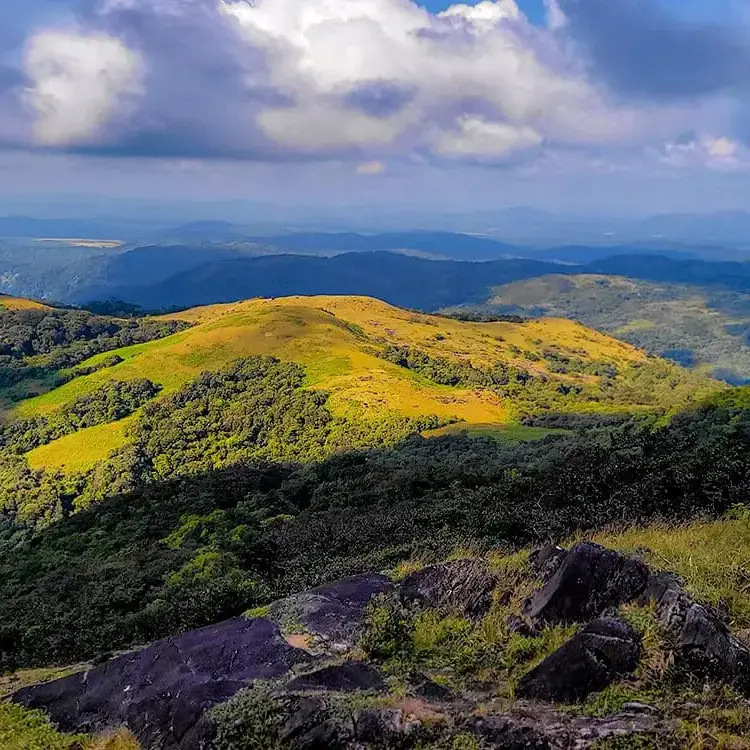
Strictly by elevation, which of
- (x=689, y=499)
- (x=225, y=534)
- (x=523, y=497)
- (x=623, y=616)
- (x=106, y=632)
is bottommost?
(x=225, y=534)

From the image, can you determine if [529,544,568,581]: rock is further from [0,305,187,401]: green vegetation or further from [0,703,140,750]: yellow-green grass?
[0,305,187,401]: green vegetation

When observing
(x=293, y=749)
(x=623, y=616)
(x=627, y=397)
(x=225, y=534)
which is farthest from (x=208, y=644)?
(x=627, y=397)

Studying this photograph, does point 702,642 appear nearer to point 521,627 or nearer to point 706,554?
point 521,627

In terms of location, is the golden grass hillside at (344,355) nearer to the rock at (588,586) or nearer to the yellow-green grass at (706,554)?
the yellow-green grass at (706,554)

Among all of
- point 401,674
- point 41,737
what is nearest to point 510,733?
point 401,674

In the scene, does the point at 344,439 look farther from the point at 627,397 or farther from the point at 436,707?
the point at 436,707

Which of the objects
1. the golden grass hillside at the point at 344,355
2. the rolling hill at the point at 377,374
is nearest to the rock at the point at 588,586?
the rolling hill at the point at 377,374
